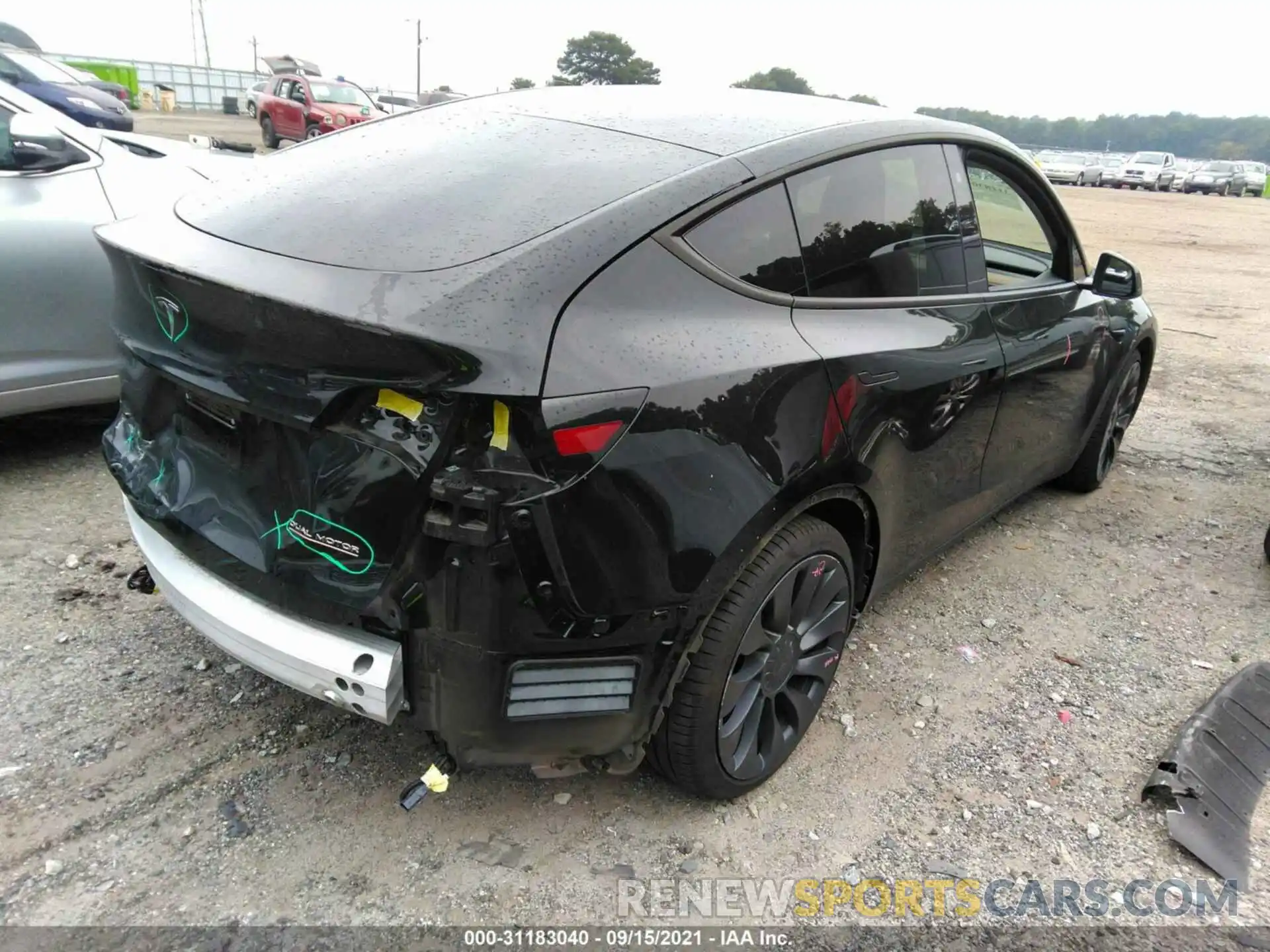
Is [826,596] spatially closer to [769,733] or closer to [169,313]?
[769,733]

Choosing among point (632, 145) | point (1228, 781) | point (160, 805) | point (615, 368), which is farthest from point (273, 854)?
point (1228, 781)

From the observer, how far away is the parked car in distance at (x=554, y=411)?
5.68ft

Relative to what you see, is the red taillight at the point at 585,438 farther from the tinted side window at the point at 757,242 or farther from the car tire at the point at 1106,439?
the car tire at the point at 1106,439

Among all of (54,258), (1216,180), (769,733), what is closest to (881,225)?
(769,733)

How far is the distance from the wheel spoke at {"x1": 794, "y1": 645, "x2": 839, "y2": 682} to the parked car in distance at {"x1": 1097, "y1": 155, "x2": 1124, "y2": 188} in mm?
39576

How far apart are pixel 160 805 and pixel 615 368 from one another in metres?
1.61

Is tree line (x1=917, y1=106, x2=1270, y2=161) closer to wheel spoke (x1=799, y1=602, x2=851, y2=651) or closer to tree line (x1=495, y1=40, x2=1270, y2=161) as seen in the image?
tree line (x1=495, y1=40, x2=1270, y2=161)

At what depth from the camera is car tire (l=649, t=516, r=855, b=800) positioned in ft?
6.93

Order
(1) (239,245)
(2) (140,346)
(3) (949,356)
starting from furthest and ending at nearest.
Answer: (3) (949,356) < (2) (140,346) < (1) (239,245)

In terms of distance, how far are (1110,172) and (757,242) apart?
3989cm

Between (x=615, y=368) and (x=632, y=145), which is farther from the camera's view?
(x=632, y=145)

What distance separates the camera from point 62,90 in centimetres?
1203

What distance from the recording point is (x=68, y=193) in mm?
3775

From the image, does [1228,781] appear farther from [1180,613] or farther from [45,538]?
[45,538]
